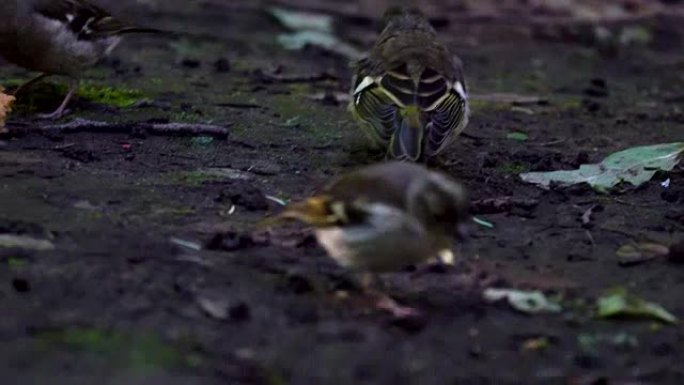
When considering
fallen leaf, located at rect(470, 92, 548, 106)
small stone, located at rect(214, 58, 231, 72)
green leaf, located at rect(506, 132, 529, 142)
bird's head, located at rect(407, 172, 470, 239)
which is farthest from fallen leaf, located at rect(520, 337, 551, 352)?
small stone, located at rect(214, 58, 231, 72)

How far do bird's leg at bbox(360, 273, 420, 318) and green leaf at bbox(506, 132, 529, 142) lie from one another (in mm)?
3168

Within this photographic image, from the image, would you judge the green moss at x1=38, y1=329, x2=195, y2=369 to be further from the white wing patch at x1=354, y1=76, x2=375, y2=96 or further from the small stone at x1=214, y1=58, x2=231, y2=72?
the small stone at x1=214, y1=58, x2=231, y2=72

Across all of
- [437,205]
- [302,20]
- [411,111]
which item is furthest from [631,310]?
[302,20]

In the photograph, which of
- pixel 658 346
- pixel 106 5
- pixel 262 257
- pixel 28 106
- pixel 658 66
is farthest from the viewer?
pixel 106 5

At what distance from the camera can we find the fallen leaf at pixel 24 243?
4.41 m

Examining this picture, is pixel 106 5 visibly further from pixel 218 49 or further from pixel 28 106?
pixel 28 106

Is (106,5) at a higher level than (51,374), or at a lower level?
lower

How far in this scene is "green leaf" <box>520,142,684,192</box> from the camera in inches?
239

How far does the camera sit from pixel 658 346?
398 cm

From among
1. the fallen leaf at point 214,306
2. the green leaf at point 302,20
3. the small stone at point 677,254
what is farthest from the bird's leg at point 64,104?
the green leaf at point 302,20

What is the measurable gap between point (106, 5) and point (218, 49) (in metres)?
1.85

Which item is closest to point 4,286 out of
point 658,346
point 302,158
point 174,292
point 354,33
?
point 174,292

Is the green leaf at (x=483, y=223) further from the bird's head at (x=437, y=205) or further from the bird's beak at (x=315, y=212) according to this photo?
the bird's beak at (x=315, y=212)

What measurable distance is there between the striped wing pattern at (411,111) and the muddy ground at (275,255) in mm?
298
